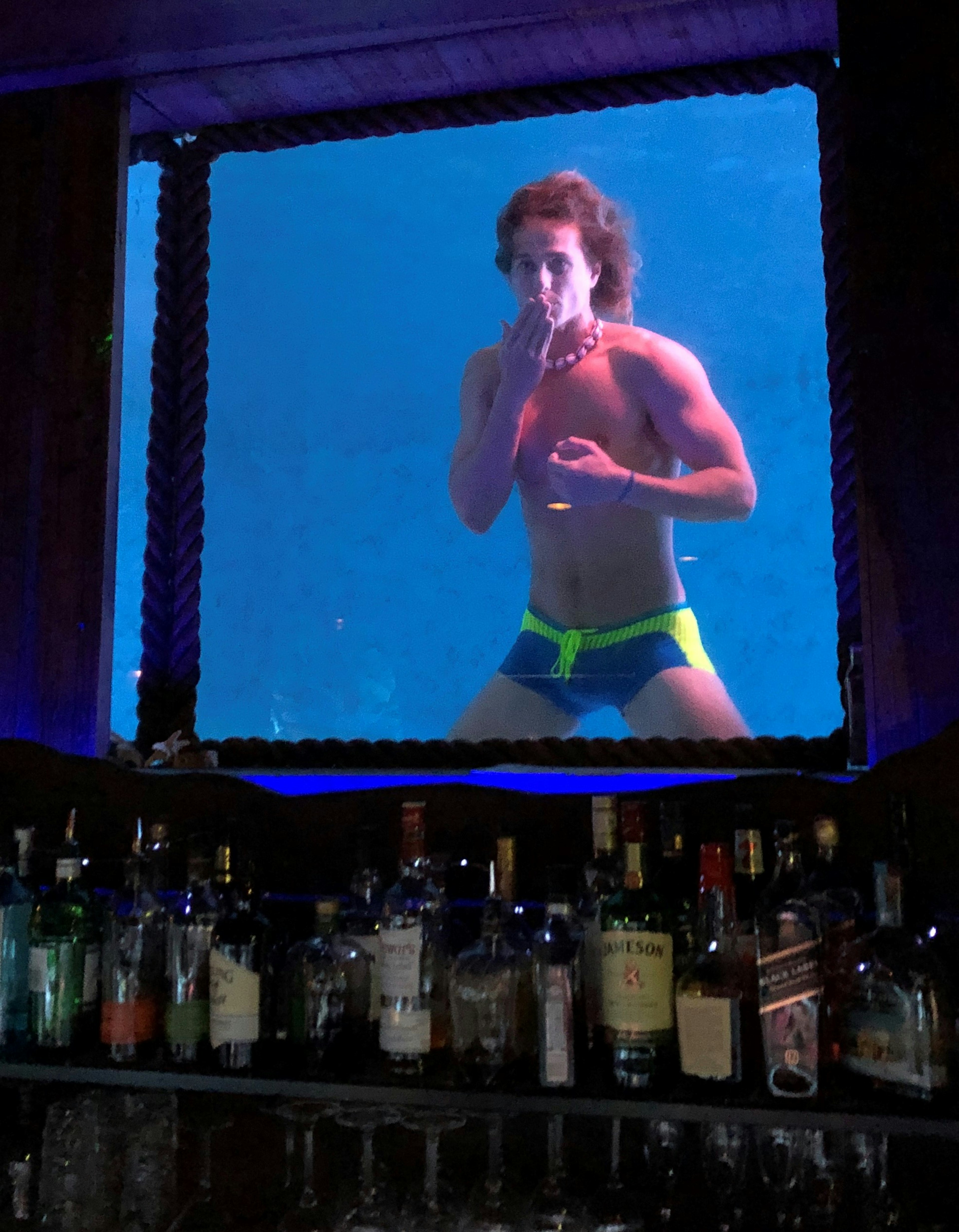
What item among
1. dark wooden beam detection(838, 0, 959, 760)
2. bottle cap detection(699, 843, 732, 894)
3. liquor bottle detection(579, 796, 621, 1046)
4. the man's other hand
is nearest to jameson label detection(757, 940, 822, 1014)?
bottle cap detection(699, 843, 732, 894)

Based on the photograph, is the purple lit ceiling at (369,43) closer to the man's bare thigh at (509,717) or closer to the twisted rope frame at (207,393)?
the twisted rope frame at (207,393)

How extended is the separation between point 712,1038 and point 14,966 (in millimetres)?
1055

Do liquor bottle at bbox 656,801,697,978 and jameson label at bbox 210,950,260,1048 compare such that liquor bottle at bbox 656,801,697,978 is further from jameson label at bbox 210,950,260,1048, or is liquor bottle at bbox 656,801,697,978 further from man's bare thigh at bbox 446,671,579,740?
jameson label at bbox 210,950,260,1048

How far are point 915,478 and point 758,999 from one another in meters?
0.83

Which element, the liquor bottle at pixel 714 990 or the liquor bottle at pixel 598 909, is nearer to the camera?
the liquor bottle at pixel 714 990

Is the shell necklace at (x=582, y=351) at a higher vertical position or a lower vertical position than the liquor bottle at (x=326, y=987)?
higher

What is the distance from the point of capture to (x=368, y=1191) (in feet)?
4.96

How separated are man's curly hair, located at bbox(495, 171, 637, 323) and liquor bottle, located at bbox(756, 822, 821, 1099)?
1.09m

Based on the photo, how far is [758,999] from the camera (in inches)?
55.1

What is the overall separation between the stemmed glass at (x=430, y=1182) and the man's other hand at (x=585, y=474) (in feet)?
3.30

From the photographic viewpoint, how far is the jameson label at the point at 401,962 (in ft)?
4.75

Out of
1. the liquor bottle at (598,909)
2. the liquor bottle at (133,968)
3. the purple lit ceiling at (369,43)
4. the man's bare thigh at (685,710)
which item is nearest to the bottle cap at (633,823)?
the liquor bottle at (598,909)

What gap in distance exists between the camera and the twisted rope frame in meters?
1.77

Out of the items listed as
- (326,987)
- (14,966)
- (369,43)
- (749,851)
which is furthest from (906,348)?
(14,966)
